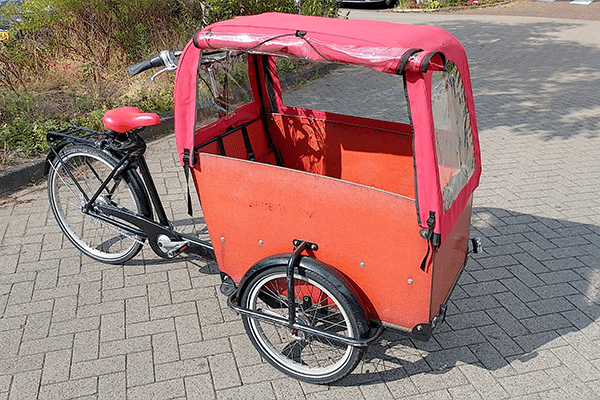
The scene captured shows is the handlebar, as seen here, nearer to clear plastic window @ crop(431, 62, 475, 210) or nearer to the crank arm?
the crank arm

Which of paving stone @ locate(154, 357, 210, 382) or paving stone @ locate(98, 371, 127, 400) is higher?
paving stone @ locate(98, 371, 127, 400)

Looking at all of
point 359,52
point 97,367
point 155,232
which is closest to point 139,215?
point 155,232

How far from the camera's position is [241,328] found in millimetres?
3607

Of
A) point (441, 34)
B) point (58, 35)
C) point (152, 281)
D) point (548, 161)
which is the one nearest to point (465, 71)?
point (441, 34)

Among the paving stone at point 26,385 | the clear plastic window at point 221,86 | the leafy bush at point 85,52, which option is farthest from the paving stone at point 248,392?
the leafy bush at point 85,52

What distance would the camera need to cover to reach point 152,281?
13.4 ft

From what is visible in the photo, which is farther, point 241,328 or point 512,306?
point 512,306

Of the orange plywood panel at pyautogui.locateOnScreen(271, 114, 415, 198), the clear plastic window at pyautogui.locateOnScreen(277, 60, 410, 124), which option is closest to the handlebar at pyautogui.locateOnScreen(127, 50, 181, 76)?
the orange plywood panel at pyautogui.locateOnScreen(271, 114, 415, 198)

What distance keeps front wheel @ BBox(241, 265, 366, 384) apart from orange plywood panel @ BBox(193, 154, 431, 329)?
136 millimetres

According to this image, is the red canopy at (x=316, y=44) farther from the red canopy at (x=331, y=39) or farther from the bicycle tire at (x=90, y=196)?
the bicycle tire at (x=90, y=196)

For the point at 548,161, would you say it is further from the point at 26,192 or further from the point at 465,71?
the point at 26,192

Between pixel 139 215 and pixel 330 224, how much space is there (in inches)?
64.2

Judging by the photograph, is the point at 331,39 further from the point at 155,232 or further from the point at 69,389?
the point at 69,389

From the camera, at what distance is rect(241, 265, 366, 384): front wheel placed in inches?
112
